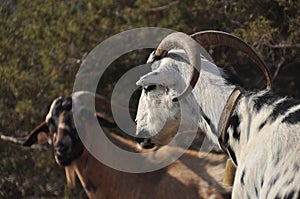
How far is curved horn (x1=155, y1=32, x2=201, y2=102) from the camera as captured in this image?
4.73 metres

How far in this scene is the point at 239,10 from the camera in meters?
9.10

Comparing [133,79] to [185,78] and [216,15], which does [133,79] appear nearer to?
[216,15]

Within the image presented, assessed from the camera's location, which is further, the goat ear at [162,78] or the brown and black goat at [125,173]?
the brown and black goat at [125,173]

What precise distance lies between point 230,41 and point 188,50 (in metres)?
0.40

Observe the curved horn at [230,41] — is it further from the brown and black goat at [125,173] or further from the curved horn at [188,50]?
the brown and black goat at [125,173]

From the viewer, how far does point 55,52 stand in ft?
32.4

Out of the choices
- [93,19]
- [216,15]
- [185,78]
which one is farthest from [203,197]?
[93,19]

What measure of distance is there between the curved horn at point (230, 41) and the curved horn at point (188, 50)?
0.19 m

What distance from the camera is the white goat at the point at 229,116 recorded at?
4.29 metres

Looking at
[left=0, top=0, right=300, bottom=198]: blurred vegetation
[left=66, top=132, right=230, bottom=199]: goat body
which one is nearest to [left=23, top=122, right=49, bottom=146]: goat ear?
[left=66, top=132, right=230, bottom=199]: goat body

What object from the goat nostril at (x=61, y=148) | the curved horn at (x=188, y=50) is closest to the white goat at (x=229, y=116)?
the curved horn at (x=188, y=50)

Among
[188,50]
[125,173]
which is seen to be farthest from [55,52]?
[188,50]

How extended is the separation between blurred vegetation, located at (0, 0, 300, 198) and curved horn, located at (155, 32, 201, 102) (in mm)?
4018

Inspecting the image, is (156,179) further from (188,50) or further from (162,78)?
(188,50)
